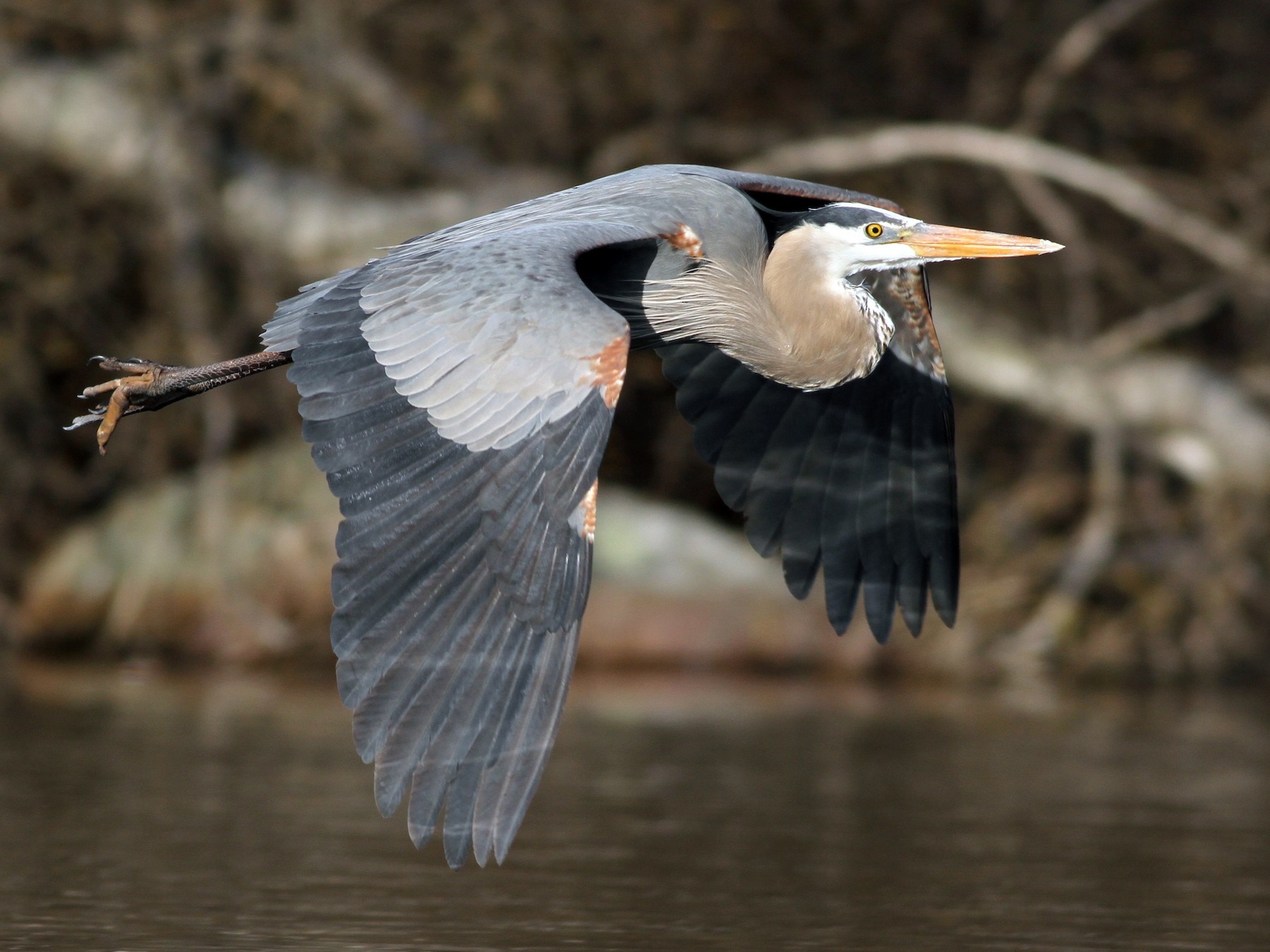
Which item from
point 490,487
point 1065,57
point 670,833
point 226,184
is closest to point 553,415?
point 490,487

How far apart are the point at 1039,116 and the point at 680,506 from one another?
2.97m

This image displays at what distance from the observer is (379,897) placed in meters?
4.70

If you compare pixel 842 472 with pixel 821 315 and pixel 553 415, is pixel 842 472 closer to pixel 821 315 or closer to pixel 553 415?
pixel 821 315

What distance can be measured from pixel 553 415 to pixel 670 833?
79.8 inches

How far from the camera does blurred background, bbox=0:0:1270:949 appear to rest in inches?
352

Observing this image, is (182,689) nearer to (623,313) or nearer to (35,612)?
(35,612)

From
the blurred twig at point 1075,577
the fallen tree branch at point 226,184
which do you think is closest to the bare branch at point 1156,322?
the blurred twig at point 1075,577

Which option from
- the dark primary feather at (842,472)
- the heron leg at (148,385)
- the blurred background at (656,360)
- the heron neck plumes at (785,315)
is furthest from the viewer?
the blurred background at (656,360)

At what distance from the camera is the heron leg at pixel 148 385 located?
202 inches

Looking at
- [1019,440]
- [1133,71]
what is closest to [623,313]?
[1019,440]

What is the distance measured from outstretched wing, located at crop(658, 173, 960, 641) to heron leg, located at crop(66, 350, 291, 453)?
4.34ft

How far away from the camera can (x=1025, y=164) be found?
1028 centimetres

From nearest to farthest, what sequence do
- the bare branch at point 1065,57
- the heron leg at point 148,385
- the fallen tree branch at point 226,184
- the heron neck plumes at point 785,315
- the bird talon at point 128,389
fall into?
the heron leg at point 148,385, the bird talon at point 128,389, the heron neck plumes at point 785,315, the fallen tree branch at point 226,184, the bare branch at point 1065,57

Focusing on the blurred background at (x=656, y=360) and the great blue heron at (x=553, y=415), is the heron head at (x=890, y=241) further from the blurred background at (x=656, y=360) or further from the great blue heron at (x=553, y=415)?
the blurred background at (x=656, y=360)
